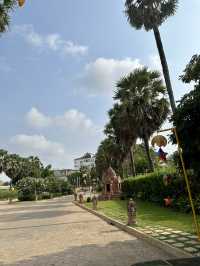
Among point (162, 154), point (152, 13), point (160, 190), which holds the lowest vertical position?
point (162, 154)

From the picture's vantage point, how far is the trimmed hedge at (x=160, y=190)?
19.5m

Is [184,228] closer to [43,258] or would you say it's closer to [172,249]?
[172,249]

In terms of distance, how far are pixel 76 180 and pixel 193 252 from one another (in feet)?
470

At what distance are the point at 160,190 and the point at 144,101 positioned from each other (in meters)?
9.31

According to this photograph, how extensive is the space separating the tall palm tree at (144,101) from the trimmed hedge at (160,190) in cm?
458

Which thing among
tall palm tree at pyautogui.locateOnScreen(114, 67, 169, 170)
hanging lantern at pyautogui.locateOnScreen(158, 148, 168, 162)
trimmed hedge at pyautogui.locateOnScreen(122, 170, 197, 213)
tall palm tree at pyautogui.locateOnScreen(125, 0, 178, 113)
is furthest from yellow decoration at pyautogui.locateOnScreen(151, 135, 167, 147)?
tall palm tree at pyautogui.locateOnScreen(114, 67, 169, 170)

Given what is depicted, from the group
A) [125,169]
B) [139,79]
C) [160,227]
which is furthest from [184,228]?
[125,169]

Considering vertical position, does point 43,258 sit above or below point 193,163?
below

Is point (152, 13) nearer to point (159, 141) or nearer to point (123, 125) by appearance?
point (123, 125)

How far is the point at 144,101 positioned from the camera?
104ft

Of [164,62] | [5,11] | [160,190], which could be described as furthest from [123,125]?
[5,11]

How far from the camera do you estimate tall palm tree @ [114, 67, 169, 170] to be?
31547 mm

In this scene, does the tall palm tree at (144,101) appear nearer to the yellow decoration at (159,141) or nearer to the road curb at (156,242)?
the road curb at (156,242)

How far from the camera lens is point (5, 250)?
11.0 meters
